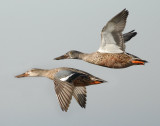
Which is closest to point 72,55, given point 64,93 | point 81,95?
point 81,95

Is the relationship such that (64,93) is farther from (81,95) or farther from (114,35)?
(114,35)

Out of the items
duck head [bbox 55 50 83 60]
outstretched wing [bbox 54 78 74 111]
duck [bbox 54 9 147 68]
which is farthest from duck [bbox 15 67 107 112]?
duck head [bbox 55 50 83 60]

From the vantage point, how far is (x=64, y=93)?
14.7 metres

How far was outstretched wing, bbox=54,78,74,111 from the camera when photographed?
568 inches

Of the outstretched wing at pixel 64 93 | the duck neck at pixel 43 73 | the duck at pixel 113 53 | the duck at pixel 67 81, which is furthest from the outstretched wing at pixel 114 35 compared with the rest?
the outstretched wing at pixel 64 93

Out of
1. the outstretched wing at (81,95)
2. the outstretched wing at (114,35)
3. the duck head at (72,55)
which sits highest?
the outstretched wing at (114,35)

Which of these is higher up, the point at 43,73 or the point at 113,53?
the point at 113,53

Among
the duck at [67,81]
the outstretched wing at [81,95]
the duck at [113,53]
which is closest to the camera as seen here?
the duck at [67,81]

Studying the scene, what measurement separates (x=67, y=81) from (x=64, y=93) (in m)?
0.58

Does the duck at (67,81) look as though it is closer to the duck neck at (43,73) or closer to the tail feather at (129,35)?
the duck neck at (43,73)

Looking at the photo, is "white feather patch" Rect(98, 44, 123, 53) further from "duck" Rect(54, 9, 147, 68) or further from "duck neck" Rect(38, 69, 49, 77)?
"duck neck" Rect(38, 69, 49, 77)

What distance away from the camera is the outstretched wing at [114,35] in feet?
52.6

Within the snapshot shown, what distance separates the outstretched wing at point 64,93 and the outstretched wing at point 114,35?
2.44m

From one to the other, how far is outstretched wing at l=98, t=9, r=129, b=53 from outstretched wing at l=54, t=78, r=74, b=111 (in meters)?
2.44
